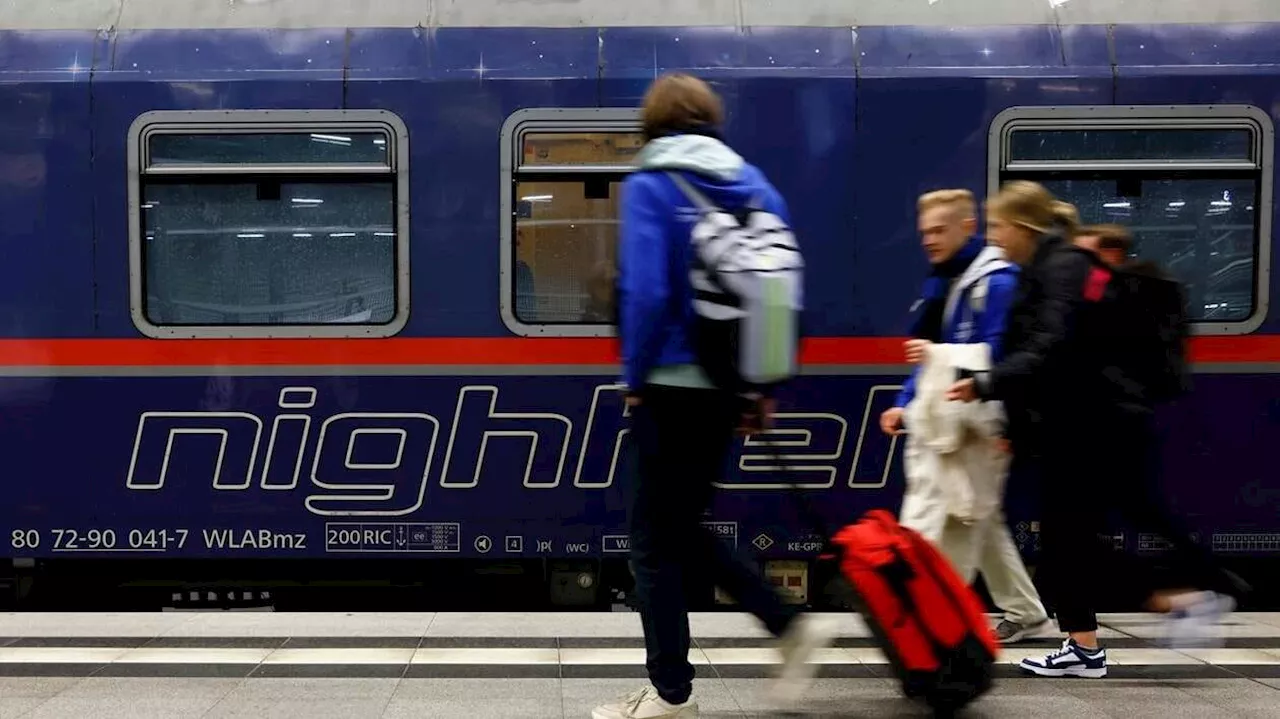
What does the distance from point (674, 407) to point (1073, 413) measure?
1.43m

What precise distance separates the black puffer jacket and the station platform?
0.92 metres

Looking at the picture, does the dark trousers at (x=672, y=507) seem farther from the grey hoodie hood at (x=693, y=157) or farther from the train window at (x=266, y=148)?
the train window at (x=266, y=148)

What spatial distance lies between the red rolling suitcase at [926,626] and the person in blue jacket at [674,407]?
22 cm

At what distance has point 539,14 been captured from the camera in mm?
6305

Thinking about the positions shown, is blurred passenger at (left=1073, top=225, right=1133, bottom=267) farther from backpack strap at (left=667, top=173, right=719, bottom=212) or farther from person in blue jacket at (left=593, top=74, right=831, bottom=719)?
backpack strap at (left=667, top=173, right=719, bottom=212)

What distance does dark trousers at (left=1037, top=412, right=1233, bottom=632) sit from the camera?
4.36m

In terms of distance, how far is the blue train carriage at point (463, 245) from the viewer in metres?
6.14

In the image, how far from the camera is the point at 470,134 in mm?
6145

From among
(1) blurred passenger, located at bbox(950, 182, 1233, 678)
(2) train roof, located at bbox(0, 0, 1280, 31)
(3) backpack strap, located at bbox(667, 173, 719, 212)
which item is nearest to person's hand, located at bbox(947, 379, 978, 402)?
(1) blurred passenger, located at bbox(950, 182, 1233, 678)

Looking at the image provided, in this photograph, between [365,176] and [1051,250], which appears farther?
[365,176]

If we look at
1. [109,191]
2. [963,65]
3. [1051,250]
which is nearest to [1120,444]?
[1051,250]

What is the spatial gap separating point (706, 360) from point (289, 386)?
3.06 m

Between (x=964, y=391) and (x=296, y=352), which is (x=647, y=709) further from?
(x=296, y=352)

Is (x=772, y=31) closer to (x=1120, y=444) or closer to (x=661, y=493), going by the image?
(x=1120, y=444)
